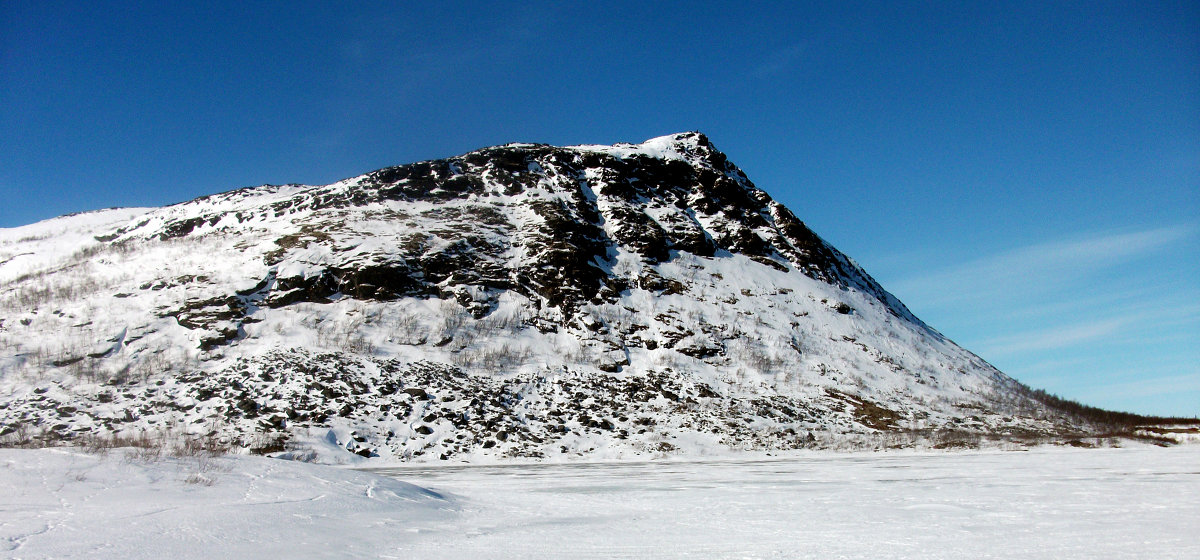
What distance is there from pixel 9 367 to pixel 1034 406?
6604cm

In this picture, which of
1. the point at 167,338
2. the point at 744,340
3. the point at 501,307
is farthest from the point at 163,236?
the point at 744,340

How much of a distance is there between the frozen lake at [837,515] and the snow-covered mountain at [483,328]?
15.7m

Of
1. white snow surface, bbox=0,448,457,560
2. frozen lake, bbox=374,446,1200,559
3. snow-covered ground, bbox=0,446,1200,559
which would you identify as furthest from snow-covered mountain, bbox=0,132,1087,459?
white snow surface, bbox=0,448,457,560

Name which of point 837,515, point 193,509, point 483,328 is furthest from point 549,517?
point 483,328

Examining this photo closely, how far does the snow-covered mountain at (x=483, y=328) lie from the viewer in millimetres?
34562

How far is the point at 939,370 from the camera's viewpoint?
50.6 meters

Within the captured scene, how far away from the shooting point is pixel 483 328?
4706 centimetres

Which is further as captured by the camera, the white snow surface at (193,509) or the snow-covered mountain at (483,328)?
the snow-covered mountain at (483,328)

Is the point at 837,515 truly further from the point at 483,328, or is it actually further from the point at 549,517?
the point at 483,328

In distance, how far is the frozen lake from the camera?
8.52 metres

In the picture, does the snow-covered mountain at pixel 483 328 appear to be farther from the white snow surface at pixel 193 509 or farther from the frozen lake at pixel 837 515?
the white snow surface at pixel 193 509

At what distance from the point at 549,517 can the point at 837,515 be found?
5302 mm

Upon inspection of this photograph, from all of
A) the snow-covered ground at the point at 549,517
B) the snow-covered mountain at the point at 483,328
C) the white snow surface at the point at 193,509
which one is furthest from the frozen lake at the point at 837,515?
the snow-covered mountain at the point at 483,328

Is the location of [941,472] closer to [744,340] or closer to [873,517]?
[873,517]
